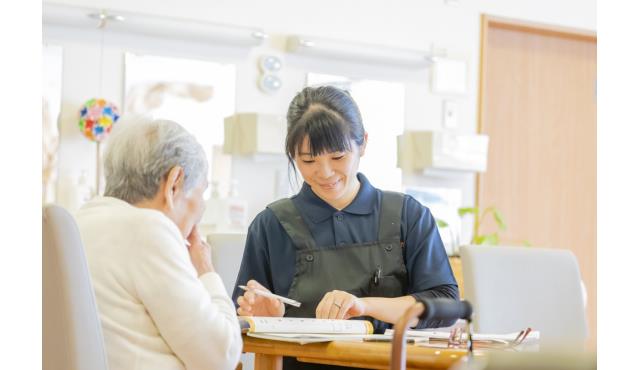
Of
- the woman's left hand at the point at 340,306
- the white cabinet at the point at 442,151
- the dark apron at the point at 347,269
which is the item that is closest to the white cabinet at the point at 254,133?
the white cabinet at the point at 442,151

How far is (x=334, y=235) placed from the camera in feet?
7.61

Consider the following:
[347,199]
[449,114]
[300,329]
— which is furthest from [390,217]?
[449,114]

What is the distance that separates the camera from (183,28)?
467 cm

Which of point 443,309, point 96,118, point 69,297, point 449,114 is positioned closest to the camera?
point 443,309

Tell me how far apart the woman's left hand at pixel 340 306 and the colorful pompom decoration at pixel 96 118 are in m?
2.70

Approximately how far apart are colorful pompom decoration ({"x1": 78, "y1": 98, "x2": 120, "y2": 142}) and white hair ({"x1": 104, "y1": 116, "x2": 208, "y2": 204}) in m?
2.75

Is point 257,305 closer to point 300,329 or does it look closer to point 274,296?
point 274,296

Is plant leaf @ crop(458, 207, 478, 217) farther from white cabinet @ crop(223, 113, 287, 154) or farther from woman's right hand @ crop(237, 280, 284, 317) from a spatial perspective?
woman's right hand @ crop(237, 280, 284, 317)

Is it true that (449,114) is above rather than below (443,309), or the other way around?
above

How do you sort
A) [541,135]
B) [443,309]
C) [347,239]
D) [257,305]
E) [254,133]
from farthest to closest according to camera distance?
[541,135] < [254,133] < [347,239] < [257,305] < [443,309]

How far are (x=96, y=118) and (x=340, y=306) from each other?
2772 millimetres

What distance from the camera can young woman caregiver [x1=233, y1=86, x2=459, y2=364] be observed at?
225cm
